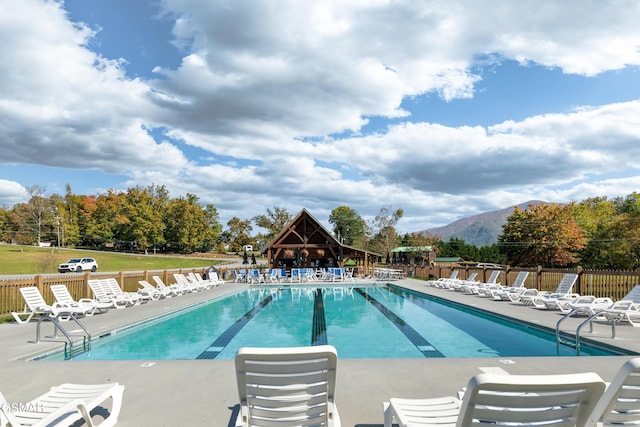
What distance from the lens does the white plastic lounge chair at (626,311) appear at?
8.23 metres

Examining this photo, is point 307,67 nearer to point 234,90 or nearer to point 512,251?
point 234,90

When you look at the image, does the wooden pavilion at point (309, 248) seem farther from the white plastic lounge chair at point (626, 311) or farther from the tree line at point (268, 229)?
the white plastic lounge chair at point (626, 311)

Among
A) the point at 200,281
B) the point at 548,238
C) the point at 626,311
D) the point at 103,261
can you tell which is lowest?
the point at 103,261

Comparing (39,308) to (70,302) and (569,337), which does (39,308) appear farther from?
(569,337)

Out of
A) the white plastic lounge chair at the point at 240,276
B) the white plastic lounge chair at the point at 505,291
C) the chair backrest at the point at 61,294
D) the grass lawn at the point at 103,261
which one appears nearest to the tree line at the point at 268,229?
the grass lawn at the point at 103,261

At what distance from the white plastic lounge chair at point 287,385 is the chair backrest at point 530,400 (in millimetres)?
870

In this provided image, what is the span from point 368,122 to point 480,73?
362 inches

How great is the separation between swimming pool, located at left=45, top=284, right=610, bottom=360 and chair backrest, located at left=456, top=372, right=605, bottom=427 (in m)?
5.72

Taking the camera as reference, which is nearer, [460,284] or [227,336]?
[227,336]

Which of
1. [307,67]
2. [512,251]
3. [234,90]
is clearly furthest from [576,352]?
[512,251]

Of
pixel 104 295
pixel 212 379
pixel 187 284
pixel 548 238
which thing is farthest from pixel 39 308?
pixel 548 238

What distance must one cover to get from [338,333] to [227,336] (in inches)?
104

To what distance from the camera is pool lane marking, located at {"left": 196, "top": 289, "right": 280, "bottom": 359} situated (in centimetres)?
796

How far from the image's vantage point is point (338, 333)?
992cm
